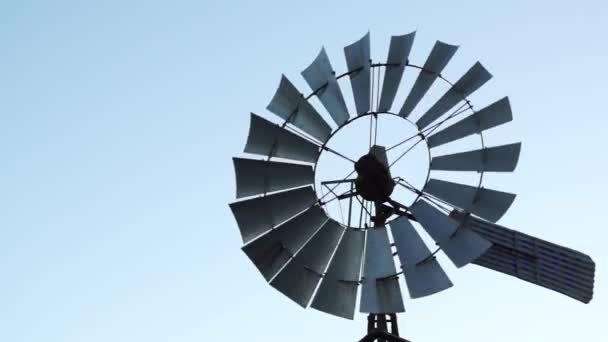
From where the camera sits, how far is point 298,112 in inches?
413

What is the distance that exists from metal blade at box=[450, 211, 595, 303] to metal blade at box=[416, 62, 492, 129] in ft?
4.08

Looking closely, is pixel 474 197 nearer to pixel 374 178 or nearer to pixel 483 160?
pixel 483 160

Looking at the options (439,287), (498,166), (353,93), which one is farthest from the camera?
(353,93)

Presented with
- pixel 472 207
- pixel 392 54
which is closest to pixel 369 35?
pixel 392 54

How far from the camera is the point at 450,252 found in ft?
31.1

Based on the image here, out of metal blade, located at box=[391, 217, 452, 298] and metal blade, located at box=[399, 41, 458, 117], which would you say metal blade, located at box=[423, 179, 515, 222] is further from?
metal blade, located at box=[399, 41, 458, 117]

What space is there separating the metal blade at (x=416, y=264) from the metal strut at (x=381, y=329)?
500mm

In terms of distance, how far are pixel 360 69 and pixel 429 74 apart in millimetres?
839

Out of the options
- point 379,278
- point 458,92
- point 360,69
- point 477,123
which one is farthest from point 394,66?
point 379,278

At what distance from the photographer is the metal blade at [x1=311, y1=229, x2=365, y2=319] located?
9.68m

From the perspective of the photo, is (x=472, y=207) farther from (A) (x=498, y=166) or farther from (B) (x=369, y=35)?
(B) (x=369, y=35)

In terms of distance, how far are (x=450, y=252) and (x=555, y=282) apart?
128 centimetres

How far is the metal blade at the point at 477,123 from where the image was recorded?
9.97m

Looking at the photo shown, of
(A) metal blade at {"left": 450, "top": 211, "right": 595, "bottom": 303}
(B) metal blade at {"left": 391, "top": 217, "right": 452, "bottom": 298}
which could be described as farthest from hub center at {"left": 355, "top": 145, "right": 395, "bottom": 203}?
(A) metal blade at {"left": 450, "top": 211, "right": 595, "bottom": 303}
